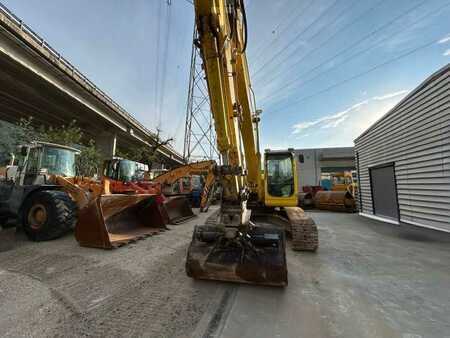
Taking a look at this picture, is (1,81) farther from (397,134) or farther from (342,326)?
(397,134)

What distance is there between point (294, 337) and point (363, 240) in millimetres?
4545

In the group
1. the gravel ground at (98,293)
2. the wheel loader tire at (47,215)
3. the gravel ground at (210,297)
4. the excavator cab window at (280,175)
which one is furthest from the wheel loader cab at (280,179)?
the wheel loader tire at (47,215)

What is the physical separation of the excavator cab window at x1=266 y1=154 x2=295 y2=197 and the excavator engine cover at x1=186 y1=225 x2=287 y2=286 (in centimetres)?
197

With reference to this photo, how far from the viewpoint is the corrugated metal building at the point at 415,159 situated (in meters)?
5.53

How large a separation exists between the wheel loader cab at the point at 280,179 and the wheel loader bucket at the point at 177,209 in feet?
11.7

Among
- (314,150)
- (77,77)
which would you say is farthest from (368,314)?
(314,150)

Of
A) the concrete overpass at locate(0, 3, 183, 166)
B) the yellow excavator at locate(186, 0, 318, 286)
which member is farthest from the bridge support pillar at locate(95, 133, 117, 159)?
the yellow excavator at locate(186, 0, 318, 286)

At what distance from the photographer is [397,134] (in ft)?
24.1

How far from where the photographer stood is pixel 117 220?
502 centimetres

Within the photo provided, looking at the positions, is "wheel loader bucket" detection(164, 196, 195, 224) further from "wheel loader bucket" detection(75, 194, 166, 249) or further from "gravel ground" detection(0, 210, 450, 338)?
"gravel ground" detection(0, 210, 450, 338)

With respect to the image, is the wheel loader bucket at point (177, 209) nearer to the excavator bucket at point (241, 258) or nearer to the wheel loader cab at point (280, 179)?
the wheel loader cab at point (280, 179)

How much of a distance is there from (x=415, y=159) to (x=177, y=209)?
8.08 meters

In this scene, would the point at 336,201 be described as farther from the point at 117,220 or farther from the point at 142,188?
the point at 117,220

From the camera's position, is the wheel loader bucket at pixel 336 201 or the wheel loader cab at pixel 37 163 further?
the wheel loader bucket at pixel 336 201
